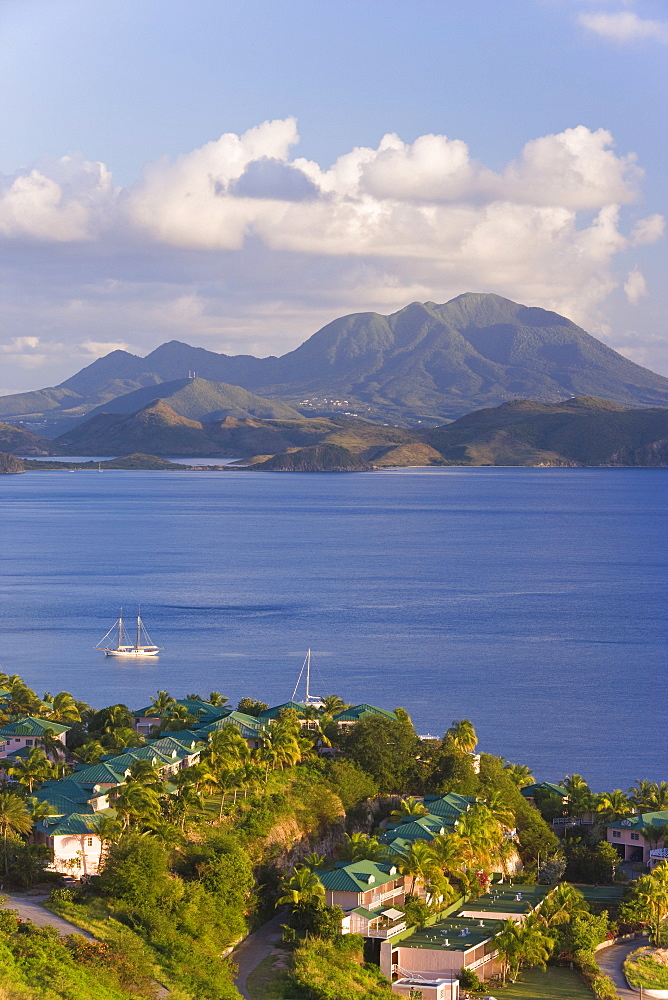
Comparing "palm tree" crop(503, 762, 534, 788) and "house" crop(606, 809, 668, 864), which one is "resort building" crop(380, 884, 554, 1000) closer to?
"house" crop(606, 809, 668, 864)

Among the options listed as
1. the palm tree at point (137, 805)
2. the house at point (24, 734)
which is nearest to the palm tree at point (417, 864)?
the palm tree at point (137, 805)

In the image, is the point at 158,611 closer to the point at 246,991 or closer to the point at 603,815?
the point at 603,815

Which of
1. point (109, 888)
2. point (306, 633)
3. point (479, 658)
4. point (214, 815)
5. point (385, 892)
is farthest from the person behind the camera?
point (306, 633)

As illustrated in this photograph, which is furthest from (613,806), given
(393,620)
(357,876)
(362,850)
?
(393,620)

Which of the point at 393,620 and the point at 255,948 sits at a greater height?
the point at 393,620

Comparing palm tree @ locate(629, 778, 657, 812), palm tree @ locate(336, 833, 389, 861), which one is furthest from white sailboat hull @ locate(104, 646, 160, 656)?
palm tree @ locate(336, 833, 389, 861)

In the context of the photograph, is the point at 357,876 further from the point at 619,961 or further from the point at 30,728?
the point at 30,728

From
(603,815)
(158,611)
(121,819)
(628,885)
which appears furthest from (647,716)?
(158,611)
